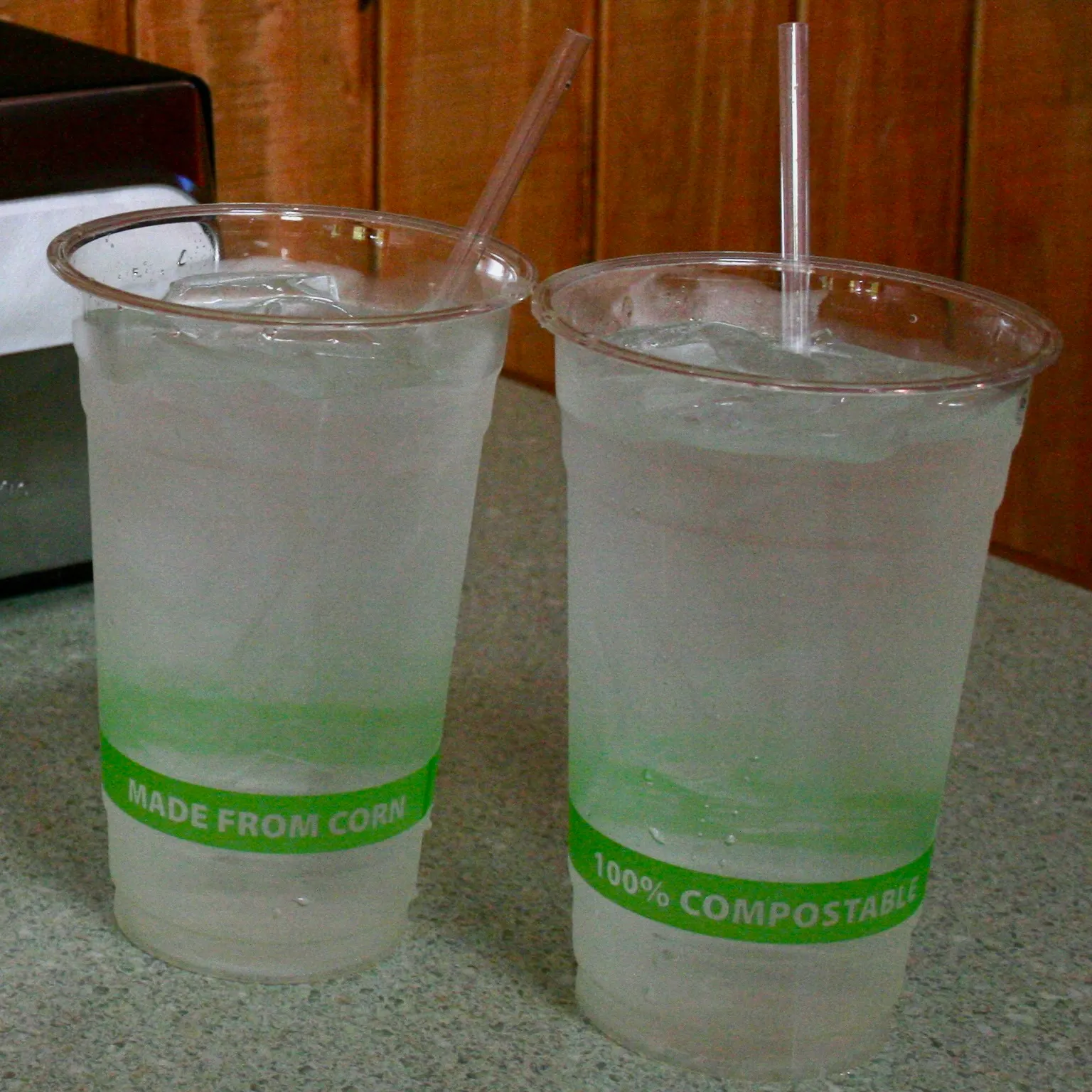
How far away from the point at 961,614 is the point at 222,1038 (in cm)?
25

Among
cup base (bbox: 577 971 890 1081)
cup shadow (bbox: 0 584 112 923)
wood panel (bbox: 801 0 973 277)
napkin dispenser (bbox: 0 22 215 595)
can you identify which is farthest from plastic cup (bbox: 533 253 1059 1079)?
wood panel (bbox: 801 0 973 277)

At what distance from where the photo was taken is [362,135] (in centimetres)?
121

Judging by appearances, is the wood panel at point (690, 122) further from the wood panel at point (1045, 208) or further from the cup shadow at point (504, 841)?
the cup shadow at point (504, 841)

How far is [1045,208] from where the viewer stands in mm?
1031

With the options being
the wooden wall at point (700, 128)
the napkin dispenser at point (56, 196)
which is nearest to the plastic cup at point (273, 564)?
the napkin dispenser at point (56, 196)

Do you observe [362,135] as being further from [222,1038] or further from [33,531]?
[222,1038]

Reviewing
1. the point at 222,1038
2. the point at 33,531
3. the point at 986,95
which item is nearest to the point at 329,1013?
the point at 222,1038

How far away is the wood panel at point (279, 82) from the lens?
1.10 meters

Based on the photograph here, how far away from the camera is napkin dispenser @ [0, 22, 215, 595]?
70 cm

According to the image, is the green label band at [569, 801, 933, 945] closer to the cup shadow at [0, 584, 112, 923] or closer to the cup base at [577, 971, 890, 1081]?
the cup base at [577, 971, 890, 1081]

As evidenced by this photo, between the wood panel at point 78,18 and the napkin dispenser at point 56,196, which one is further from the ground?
the wood panel at point 78,18

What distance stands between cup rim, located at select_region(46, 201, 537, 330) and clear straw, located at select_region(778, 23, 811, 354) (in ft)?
0.25

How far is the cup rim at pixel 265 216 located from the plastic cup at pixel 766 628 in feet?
0.08

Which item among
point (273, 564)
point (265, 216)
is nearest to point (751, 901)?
point (273, 564)
